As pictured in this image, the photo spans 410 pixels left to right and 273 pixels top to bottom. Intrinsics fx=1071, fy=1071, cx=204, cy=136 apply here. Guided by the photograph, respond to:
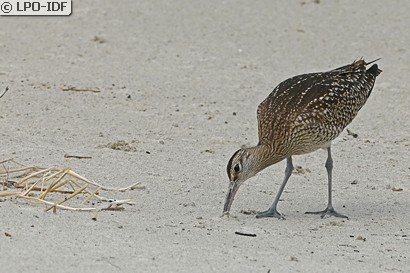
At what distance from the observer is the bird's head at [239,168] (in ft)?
27.2

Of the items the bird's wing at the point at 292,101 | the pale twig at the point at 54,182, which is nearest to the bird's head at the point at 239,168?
the bird's wing at the point at 292,101

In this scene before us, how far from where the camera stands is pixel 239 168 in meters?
8.30

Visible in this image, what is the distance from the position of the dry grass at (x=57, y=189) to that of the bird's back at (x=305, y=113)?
4.01ft

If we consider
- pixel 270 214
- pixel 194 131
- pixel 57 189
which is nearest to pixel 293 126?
pixel 270 214

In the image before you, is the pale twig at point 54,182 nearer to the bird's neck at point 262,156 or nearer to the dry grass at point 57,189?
the dry grass at point 57,189

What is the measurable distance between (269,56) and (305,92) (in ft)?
16.8

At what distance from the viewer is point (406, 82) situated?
42.2 feet

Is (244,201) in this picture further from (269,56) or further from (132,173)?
(269,56)

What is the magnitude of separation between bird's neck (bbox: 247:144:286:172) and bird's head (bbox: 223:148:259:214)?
0.04ft

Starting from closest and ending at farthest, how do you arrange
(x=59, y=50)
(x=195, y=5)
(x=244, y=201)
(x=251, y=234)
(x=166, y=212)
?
1. (x=251, y=234)
2. (x=166, y=212)
3. (x=244, y=201)
4. (x=59, y=50)
5. (x=195, y=5)

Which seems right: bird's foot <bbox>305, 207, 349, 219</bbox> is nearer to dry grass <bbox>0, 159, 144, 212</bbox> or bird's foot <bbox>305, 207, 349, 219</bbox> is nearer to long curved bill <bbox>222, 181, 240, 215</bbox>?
long curved bill <bbox>222, 181, 240, 215</bbox>

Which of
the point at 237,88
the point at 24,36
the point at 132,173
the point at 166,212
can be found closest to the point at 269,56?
the point at 237,88

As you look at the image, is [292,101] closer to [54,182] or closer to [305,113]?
[305,113]

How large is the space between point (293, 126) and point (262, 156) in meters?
0.34
